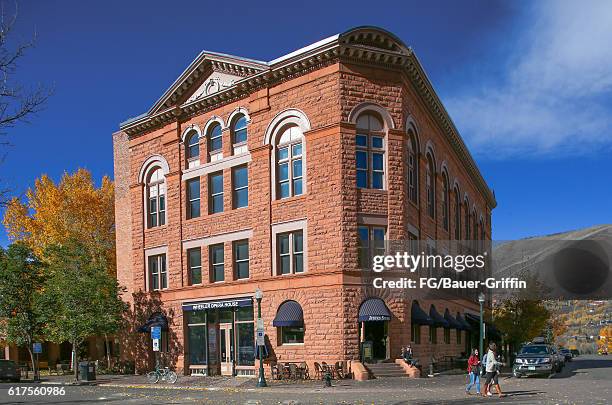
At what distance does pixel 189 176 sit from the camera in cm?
3562

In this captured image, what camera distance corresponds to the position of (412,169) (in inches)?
1293

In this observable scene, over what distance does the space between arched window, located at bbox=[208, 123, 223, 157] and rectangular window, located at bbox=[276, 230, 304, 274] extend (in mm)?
7007

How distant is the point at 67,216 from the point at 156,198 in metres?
16.1

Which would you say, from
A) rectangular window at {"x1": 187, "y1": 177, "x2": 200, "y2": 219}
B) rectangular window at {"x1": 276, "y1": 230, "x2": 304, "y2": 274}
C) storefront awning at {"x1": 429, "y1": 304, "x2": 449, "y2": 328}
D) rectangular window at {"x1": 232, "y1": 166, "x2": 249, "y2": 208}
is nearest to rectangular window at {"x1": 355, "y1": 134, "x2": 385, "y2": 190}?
rectangular window at {"x1": 276, "y1": 230, "x2": 304, "y2": 274}

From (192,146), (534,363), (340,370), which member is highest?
(192,146)

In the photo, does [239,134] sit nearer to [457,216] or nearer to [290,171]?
[290,171]

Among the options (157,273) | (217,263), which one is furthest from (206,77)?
(157,273)

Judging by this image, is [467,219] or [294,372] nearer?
[294,372]

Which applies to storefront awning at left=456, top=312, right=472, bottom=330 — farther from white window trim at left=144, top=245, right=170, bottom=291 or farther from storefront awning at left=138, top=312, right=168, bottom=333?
white window trim at left=144, top=245, right=170, bottom=291

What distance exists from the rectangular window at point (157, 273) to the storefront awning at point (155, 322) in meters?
1.67

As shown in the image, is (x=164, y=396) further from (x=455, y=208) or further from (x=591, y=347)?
(x=591, y=347)

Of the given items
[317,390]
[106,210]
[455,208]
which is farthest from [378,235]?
[106,210]

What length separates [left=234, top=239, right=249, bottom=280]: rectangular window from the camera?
32.5 meters

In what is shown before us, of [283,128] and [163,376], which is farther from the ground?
[283,128]
